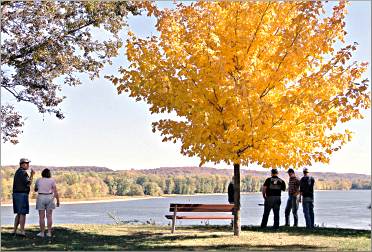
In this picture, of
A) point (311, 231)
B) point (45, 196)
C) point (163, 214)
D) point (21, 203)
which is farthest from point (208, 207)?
point (163, 214)

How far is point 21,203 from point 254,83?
6609mm

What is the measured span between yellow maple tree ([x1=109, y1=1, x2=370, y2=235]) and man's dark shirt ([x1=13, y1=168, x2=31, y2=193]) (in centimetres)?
348

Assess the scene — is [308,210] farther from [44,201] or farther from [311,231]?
[44,201]

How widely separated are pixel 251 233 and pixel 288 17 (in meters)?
5.87

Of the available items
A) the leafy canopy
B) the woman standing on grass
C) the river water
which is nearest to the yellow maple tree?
the leafy canopy

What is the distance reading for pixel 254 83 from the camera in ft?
44.7

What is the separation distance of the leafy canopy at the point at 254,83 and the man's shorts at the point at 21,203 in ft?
12.6

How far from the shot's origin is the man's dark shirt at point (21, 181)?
14.4 metres

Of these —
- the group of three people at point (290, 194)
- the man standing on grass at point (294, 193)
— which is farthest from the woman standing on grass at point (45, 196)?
the man standing on grass at point (294, 193)

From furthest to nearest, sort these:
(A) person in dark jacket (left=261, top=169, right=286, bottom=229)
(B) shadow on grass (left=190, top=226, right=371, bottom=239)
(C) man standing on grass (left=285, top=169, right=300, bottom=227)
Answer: (C) man standing on grass (left=285, top=169, right=300, bottom=227) → (A) person in dark jacket (left=261, top=169, right=286, bottom=229) → (B) shadow on grass (left=190, top=226, right=371, bottom=239)

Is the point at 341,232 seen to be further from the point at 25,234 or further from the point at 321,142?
the point at 25,234

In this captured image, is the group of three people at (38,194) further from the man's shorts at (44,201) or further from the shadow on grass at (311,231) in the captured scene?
the shadow on grass at (311,231)

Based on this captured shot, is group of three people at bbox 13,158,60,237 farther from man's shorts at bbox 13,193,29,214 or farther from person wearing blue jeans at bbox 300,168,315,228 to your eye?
person wearing blue jeans at bbox 300,168,315,228

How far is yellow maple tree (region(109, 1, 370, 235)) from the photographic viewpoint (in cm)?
1346
